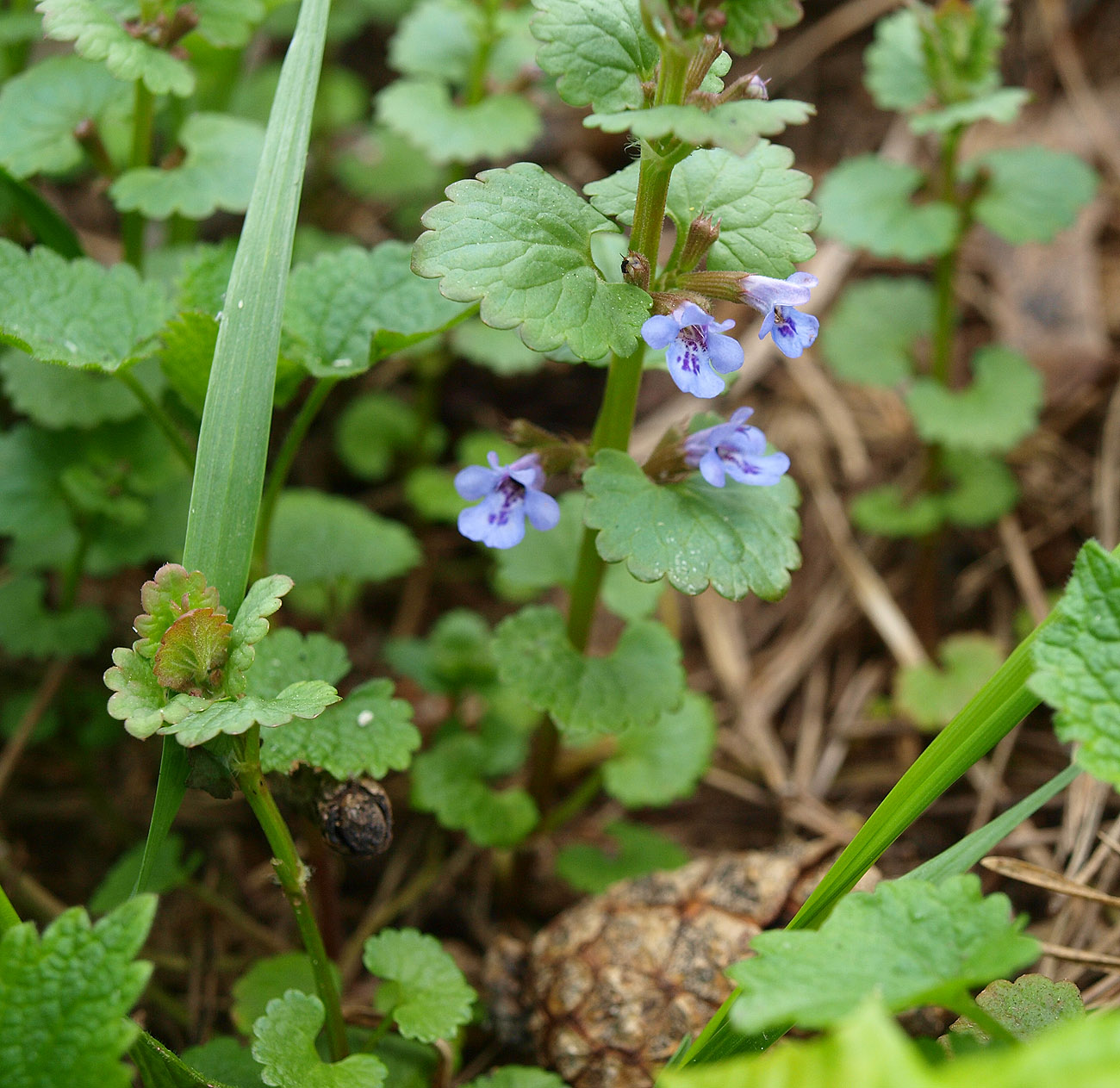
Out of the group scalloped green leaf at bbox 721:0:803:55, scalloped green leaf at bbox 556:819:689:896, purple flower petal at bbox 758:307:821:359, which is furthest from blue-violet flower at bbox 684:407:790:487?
scalloped green leaf at bbox 556:819:689:896

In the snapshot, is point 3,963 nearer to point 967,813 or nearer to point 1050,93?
point 967,813

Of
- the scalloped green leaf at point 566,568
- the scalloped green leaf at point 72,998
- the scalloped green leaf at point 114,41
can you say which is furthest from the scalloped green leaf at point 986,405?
the scalloped green leaf at point 72,998

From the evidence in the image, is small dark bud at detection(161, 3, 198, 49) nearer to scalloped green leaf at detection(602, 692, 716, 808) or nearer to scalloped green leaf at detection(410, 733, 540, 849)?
scalloped green leaf at detection(410, 733, 540, 849)

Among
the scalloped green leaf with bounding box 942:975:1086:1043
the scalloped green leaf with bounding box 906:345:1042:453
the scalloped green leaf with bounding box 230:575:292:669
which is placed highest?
the scalloped green leaf with bounding box 230:575:292:669

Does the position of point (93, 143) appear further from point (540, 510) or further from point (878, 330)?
point (878, 330)

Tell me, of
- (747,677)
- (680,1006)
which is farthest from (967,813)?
(680,1006)

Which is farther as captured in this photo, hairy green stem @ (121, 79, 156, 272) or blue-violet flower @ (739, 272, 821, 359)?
hairy green stem @ (121, 79, 156, 272)
